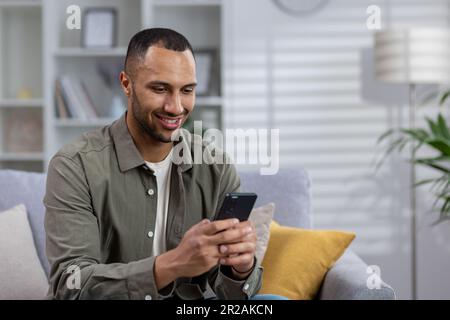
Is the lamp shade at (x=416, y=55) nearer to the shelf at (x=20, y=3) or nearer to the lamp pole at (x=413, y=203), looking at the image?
the lamp pole at (x=413, y=203)

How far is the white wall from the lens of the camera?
361cm

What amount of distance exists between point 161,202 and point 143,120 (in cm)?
21

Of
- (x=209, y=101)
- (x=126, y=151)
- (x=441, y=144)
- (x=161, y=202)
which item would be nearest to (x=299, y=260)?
(x=161, y=202)

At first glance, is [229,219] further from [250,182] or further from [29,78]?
[29,78]

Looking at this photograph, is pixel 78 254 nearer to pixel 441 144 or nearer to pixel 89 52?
pixel 441 144

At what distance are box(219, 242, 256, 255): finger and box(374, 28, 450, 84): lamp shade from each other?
2055 millimetres

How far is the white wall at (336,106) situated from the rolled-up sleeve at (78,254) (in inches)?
82.9

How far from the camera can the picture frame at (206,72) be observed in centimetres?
359

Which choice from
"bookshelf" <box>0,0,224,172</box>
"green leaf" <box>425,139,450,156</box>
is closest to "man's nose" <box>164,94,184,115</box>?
"green leaf" <box>425,139,450,156</box>

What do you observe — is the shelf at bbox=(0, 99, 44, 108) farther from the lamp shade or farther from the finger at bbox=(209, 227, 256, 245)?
the finger at bbox=(209, 227, 256, 245)

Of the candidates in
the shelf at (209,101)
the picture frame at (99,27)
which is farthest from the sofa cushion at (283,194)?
the picture frame at (99,27)

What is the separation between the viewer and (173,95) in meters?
1.54
